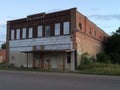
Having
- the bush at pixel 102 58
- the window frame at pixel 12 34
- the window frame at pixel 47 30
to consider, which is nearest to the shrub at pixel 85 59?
the bush at pixel 102 58

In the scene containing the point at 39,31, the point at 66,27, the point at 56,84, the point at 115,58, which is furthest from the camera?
the point at 115,58

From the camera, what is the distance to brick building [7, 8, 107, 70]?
40.2 metres

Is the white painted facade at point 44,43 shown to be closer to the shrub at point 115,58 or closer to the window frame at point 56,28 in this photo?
the window frame at point 56,28

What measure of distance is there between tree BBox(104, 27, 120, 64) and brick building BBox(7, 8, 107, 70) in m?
4.09

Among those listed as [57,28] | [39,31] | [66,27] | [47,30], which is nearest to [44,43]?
[47,30]

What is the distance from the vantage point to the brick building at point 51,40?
4022 cm

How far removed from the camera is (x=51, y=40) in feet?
140

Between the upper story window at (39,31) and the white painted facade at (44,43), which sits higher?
the upper story window at (39,31)

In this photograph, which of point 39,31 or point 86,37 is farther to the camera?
point 39,31

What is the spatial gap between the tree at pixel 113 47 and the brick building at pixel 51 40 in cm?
409

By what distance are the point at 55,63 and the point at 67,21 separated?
736 centimetres

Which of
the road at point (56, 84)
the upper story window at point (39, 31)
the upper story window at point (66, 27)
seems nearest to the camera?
the road at point (56, 84)

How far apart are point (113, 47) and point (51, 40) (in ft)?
59.9

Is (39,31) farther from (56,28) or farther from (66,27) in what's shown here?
(66,27)
